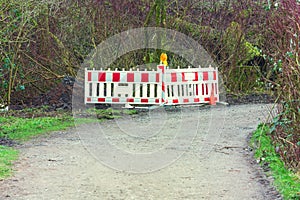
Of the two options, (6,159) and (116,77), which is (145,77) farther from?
(6,159)

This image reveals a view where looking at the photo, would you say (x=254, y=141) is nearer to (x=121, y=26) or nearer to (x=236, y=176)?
(x=236, y=176)

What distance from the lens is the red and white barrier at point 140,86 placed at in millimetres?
13727

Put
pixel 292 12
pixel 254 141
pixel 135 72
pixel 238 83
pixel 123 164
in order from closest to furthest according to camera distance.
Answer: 1. pixel 292 12
2. pixel 123 164
3. pixel 254 141
4. pixel 135 72
5. pixel 238 83

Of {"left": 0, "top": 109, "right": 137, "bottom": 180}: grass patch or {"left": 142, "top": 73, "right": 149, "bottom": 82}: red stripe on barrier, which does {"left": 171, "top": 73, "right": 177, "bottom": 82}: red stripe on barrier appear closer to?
{"left": 142, "top": 73, "right": 149, "bottom": 82}: red stripe on barrier

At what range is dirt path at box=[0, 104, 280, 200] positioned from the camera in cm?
650

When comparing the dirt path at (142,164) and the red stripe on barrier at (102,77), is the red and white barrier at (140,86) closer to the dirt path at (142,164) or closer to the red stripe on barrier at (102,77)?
the red stripe on barrier at (102,77)

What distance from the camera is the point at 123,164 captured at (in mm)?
7988

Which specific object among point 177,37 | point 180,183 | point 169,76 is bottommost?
point 180,183

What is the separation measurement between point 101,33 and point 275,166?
317 inches

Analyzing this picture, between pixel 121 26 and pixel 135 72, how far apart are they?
62.1 inches

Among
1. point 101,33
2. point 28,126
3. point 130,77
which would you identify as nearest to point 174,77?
point 130,77

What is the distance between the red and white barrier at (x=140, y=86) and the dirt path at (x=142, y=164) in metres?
1.83

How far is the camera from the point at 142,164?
26.3ft

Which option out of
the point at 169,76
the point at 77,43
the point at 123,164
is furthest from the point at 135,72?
the point at 123,164
